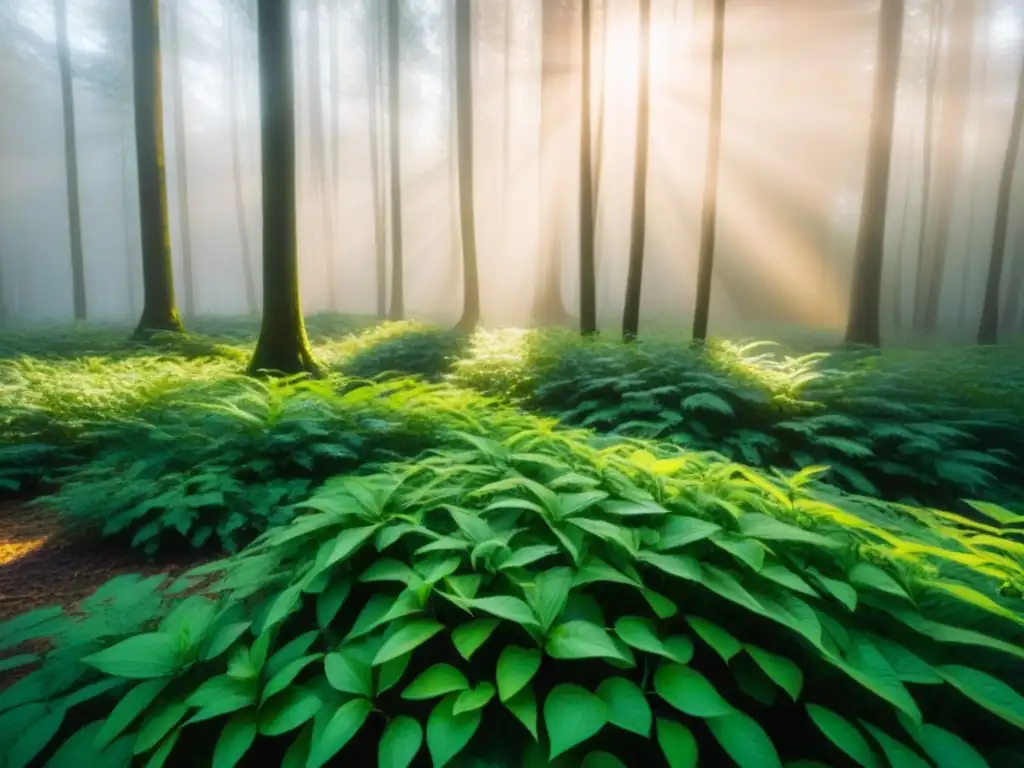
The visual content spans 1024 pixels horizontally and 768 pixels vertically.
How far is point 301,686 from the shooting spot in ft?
5.53

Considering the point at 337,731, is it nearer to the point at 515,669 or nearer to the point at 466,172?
the point at 515,669

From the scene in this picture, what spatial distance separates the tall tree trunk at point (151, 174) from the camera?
10977 millimetres

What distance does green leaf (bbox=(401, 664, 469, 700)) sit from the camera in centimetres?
150

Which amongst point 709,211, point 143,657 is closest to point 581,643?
point 143,657

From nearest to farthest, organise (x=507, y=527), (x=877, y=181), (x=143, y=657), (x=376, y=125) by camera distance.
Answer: (x=143, y=657)
(x=507, y=527)
(x=877, y=181)
(x=376, y=125)

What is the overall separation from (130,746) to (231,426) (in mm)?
3621

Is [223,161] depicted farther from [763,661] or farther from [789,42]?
[763,661]

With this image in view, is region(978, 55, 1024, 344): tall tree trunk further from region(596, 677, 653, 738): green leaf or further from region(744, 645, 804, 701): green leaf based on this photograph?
region(596, 677, 653, 738): green leaf

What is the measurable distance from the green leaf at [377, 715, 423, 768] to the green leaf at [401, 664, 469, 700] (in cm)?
7

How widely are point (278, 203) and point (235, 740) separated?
27.1ft

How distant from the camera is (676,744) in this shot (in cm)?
140

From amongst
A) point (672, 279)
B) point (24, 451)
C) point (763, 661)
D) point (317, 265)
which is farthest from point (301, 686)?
point (317, 265)

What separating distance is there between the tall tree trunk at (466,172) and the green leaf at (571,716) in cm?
1365

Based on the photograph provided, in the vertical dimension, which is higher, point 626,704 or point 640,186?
point 640,186
